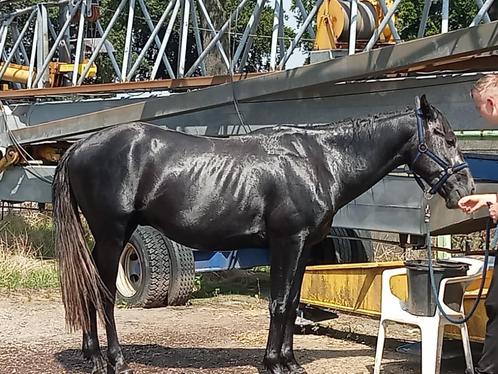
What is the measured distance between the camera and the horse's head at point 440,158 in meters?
5.80

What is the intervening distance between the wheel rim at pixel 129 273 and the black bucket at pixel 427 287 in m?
4.28

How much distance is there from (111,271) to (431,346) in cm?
242

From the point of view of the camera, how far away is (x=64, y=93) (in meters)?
10.7

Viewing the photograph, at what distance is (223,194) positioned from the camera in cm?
626

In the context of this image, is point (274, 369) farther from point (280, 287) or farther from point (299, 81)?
point (299, 81)

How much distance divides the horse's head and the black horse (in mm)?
73

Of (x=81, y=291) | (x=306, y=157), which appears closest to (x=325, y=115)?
(x=306, y=157)

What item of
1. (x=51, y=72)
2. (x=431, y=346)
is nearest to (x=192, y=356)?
(x=431, y=346)

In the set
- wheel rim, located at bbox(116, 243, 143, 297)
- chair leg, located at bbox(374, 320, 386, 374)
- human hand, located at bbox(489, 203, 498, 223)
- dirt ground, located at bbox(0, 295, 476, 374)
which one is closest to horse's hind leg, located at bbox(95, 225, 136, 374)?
dirt ground, located at bbox(0, 295, 476, 374)

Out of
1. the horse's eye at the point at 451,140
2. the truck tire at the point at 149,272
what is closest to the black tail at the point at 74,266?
the horse's eye at the point at 451,140

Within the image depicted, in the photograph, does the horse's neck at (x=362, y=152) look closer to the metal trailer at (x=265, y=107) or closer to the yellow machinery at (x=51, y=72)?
the metal trailer at (x=265, y=107)

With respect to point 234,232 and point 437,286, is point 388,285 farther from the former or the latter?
point 234,232

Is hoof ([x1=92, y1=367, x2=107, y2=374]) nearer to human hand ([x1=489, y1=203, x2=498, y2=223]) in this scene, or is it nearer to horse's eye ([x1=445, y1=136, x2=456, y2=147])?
horse's eye ([x1=445, y1=136, x2=456, y2=147])

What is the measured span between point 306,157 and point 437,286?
132 centimetres
